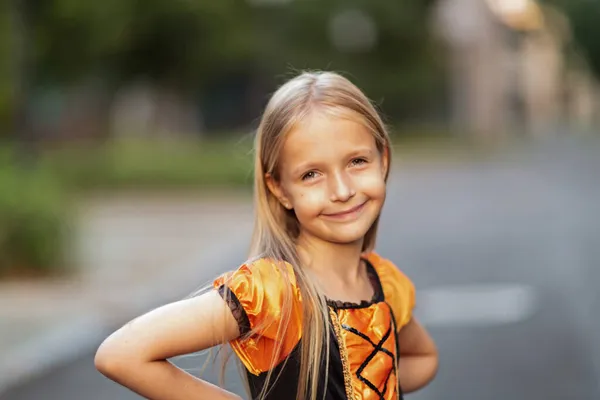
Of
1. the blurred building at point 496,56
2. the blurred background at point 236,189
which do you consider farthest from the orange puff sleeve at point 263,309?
the blurred building at point 496,56

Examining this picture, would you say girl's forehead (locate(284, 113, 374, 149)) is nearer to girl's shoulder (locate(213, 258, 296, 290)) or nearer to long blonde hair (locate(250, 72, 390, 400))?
long blonde hair (locate(250, 72, 390, 400))

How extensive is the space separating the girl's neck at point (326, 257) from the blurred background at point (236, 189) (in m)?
0.61

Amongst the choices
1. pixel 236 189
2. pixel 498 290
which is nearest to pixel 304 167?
pixel 498 290

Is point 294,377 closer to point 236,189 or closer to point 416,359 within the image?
point 416,359

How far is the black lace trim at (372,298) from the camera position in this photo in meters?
2.11

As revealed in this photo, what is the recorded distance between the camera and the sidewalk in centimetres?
722

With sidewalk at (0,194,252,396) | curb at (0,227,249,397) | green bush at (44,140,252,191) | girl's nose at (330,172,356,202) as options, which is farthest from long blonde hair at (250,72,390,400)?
green bush at (44,140,252,191)

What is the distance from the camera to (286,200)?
2215mm

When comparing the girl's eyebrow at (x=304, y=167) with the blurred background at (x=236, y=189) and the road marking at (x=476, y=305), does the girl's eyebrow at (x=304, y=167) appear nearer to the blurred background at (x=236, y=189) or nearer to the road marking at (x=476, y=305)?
the blurred background at (x=236, y=189)

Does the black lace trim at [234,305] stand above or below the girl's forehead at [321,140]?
below

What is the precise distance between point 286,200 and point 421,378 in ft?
2.24

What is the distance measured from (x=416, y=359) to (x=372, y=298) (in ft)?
1.31

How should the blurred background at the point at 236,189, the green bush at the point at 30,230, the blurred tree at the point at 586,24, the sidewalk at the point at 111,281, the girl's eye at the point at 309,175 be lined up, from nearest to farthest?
the girl's eye at the point at 309,175 → the blurred background at the point at 236,189 → the sidewalk at the point at 111,281 → the green bush at the point at 30,230 → the blurred tree at the point at 586,24

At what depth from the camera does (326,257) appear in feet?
7.28
